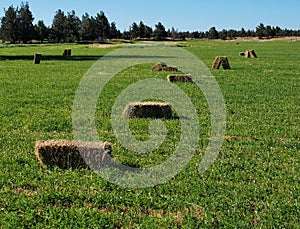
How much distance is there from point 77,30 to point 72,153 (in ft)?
480

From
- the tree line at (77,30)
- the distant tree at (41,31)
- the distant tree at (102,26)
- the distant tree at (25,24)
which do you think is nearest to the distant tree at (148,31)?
the tree line at (77,30)

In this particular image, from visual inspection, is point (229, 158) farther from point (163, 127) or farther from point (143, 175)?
point (163, 127)

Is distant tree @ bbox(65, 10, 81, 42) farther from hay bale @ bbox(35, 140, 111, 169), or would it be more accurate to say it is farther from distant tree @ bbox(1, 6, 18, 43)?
hay bale @ bbox(35, 140, 111, 169)

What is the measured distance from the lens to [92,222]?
5941mm

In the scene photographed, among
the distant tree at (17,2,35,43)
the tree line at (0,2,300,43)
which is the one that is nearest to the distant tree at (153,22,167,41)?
the tree line at (0,2,300,43)

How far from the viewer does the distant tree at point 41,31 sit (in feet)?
427

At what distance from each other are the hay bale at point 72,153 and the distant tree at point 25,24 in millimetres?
116440

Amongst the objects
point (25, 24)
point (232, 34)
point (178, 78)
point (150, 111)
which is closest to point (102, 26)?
point (25, 24)

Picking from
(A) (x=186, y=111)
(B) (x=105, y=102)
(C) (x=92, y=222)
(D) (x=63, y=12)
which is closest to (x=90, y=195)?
(C) (x=92, y=222)

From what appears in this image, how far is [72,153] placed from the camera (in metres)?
7.96

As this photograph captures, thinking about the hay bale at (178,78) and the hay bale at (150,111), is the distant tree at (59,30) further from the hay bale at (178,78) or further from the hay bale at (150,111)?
the hay bale at (150,111)

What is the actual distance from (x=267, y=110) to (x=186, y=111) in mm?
2675

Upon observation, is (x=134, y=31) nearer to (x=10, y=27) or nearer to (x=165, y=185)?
(x=10, y=27)

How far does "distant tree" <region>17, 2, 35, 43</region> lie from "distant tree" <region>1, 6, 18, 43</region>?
3.31ft
